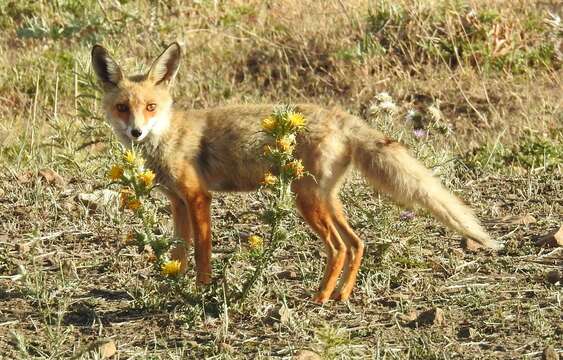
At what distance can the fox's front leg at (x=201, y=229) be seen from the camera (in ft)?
18.1

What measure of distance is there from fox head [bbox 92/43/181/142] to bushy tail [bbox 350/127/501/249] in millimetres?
1281

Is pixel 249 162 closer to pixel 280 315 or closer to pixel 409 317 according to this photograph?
pixel 280 315

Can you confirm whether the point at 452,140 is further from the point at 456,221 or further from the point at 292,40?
the point at 456,221

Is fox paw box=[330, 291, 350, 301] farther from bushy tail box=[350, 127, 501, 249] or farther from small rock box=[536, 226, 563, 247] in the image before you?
small rock box=[536, 226, 563, 247]

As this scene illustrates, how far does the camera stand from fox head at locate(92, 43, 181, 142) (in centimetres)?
603

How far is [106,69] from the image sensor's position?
6258 mm

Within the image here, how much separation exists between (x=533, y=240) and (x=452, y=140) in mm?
2751

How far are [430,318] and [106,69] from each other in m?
2.63

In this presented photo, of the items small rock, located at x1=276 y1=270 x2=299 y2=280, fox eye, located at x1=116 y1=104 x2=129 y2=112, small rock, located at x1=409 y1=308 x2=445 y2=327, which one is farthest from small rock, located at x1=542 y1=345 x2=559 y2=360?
fox eye, located at x1=116 y1=104 x2=129 y2=112

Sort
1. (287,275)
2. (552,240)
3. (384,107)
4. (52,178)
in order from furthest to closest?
(52,178) < (384,107) < (552,240) < (287,275)

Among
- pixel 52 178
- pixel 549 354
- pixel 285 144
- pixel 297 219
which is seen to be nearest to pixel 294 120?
pixel 285 144

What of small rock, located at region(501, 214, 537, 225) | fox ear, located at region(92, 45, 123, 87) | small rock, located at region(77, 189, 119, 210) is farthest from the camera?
small rock, located at region(77, 189, 119, 210)

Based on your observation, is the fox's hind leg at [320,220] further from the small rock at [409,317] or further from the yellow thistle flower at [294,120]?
the yellow thistle flower at [294,120]

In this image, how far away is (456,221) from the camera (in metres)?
5.15
